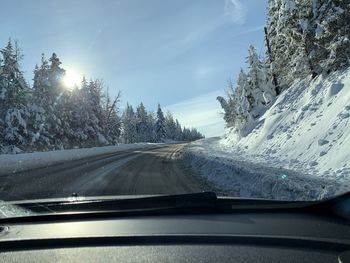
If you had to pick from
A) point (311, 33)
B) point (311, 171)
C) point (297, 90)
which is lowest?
point (311, 171)

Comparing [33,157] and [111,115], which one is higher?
[111,115]

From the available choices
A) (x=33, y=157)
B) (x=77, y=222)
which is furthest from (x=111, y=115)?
(x=77, y=222)

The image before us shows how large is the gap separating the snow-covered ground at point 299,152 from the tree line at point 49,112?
23.4 meters

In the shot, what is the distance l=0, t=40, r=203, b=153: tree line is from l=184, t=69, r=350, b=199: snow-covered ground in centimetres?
2337

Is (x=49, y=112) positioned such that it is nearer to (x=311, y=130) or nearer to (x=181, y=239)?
(x=311, y=130)

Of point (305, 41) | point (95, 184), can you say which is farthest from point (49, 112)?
point (95, 184)

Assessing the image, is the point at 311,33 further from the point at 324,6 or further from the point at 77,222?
the point at 77,222

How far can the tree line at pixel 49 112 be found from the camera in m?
47.1

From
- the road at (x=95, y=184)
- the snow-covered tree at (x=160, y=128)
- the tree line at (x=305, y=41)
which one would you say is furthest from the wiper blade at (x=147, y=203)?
the snow-covered tree at (x=160, y=128)

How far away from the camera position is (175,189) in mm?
12664

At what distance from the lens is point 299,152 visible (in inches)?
880

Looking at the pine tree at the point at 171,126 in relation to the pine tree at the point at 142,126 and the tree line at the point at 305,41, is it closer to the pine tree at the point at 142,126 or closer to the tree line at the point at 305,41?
the pine tree at the point at 142,126

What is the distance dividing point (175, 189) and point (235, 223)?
31.1ft

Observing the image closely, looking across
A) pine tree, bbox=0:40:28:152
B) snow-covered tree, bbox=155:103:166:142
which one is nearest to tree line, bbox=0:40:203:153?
pine tree, bbox=0:40:28:152
